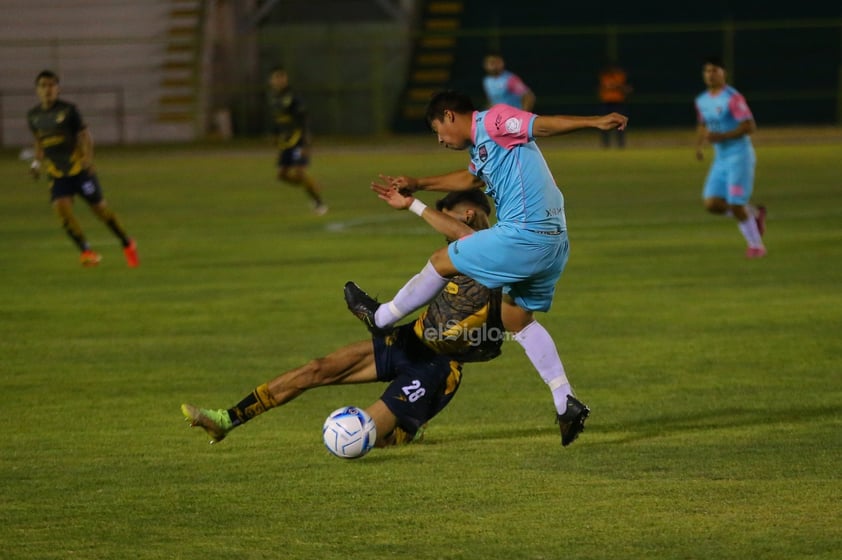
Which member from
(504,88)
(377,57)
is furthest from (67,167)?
(377,57)

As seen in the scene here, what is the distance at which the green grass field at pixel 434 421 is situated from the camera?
6.56 m

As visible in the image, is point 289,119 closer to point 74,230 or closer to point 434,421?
point 74,230

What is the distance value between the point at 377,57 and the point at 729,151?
28.9 metres

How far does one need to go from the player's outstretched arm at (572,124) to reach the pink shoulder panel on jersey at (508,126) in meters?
0.07

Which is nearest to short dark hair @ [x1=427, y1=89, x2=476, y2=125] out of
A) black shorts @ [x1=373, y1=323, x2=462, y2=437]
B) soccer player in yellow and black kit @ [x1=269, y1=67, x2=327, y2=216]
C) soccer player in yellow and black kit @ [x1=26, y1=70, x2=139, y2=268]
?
black shorts @ [x1=373, y1=323, x2=462, y2=437]

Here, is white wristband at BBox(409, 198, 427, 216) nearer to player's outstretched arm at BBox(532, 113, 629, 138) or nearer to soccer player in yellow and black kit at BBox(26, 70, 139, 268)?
player's outstretched arm at BBox(532, 113, 629, 138)

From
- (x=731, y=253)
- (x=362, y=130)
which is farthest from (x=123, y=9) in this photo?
(x=731, y=253)

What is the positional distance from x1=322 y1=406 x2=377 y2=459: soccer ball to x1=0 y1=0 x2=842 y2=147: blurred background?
36.4 metres

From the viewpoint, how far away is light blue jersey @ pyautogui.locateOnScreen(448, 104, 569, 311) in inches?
309

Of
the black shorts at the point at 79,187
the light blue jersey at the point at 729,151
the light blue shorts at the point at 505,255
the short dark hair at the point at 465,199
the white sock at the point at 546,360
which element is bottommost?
the black shorts at the point at 79,187

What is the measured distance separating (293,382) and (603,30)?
38566mm

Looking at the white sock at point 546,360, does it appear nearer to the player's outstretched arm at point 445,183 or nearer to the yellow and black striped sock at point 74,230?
the player's outstretched arm at point 445,183

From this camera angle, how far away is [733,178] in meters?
17.1

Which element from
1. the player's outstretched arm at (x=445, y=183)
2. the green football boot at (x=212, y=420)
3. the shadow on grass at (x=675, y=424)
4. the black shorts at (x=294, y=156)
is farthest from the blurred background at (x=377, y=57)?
the green football boot at (x=212, y=420)
